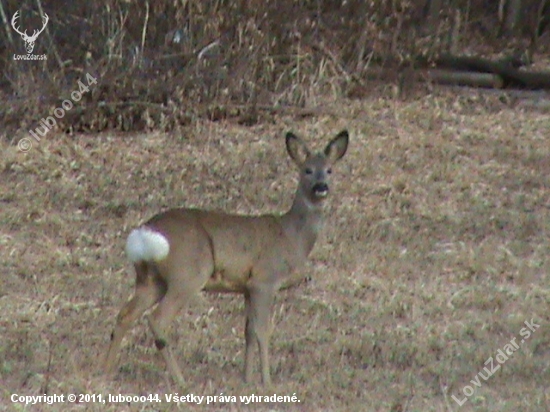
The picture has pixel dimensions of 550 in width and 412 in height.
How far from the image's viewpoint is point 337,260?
9.97 m

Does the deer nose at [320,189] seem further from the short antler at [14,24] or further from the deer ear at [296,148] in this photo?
the short antler at [14,24]

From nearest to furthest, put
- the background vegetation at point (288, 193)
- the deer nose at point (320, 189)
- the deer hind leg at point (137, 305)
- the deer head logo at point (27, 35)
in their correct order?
the deer hind leg at point (137, 305), the background vegetation at point (288, 193), the deer nose at point (320, 189), the deer head logo at point (27, 35)

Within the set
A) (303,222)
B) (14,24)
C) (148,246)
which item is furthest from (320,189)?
(14,24)

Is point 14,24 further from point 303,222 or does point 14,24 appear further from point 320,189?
point 320,189

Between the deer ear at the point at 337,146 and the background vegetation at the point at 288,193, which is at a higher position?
the deer ear at the point at 337,146

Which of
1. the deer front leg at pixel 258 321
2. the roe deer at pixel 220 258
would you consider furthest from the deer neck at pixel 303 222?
the deer front leg at pixel 258 321

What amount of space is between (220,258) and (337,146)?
127 centimetres

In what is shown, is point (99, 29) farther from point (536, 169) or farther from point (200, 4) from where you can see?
point (536, 169)

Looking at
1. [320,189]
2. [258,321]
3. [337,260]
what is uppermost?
[320,189]

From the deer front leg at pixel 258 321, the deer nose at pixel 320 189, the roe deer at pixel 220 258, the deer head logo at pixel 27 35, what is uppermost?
the deer head logo at pixel 27 35

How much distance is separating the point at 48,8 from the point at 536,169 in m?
5.46

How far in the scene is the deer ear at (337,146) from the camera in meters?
8.12

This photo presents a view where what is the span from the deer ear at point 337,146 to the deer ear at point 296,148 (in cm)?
13

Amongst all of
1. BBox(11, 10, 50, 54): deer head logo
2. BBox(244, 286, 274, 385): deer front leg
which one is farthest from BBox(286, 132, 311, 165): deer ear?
BBox(11, 10, 50, 54): deer head logo
